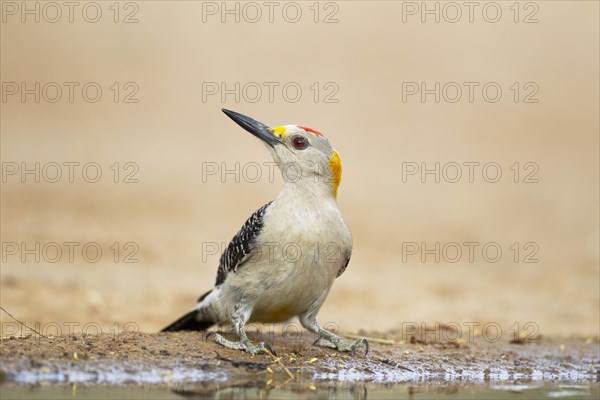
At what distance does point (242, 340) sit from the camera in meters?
8.51

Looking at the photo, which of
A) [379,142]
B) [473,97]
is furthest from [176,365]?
A: [473,97]

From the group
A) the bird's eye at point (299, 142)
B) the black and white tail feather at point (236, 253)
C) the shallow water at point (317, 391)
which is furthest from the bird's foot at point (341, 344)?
the bird's eye at point (299, 142)

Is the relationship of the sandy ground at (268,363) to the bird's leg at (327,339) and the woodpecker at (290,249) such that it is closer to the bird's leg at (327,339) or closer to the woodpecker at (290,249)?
the bird's leg at (327,339)

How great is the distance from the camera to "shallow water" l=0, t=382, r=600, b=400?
7.13 metres

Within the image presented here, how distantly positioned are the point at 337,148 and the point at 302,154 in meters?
15.0

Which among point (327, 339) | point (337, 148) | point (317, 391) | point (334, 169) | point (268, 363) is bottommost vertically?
point (317, 391)

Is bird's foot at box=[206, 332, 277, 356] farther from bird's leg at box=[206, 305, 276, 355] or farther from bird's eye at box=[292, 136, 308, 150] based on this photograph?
bird's eye at box=[292, 136, 308, 150]

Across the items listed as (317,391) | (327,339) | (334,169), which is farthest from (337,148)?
(317,391)

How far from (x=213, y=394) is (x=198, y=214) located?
11.9 m

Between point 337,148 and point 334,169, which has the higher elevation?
point 337,148

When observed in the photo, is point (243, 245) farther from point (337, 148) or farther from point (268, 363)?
point (337, 148)

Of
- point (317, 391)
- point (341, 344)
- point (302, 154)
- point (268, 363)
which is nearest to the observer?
point (317, 391)

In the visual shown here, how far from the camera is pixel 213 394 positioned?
7.38 metres

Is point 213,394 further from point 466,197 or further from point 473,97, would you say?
point 473,97
